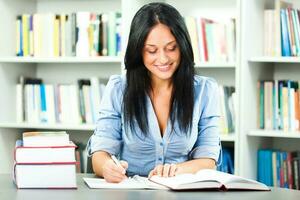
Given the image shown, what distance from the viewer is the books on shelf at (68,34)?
384 cm

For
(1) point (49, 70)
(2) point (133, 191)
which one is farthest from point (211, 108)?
(1) point (49, 70)

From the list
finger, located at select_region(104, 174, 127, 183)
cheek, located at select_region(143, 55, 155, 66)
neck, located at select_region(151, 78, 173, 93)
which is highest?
cheek, located at select_region(143, 55, 155, 66)

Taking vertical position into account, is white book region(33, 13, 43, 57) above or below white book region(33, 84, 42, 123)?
above

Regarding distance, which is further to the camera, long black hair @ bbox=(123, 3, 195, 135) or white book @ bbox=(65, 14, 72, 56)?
white book @ bbox=(65, 14, 72, 56)

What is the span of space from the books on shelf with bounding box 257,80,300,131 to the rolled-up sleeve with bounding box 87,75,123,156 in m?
1.40

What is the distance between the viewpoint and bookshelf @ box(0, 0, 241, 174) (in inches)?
149

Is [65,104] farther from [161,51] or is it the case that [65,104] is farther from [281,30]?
[161,51]

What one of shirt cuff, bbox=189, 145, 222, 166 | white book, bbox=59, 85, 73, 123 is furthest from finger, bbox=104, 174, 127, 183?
white book, bbox=59, 85, 73, 123

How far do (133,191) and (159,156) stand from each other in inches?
17.1

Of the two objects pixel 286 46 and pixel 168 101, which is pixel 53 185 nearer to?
pixel 168 101

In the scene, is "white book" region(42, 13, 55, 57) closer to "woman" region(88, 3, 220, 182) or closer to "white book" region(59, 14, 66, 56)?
"white book" region(59, 14, 66, 56)

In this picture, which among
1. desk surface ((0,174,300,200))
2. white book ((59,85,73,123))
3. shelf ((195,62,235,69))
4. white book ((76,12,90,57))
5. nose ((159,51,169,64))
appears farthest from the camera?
white book ((59,85,73,123))

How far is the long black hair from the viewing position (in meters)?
2.30

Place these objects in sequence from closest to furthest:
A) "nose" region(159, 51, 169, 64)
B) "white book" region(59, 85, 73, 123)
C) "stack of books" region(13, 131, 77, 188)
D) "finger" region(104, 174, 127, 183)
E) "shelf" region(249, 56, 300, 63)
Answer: "stack of books" region(13, 131, 77, 188) → "finger" region(104, 174, 127, 183) → "nose" region(159, 51, 169, 64) → "shelf" region(249, 56, 300, 63) → "white book" region(59, 85, 73, 123)
